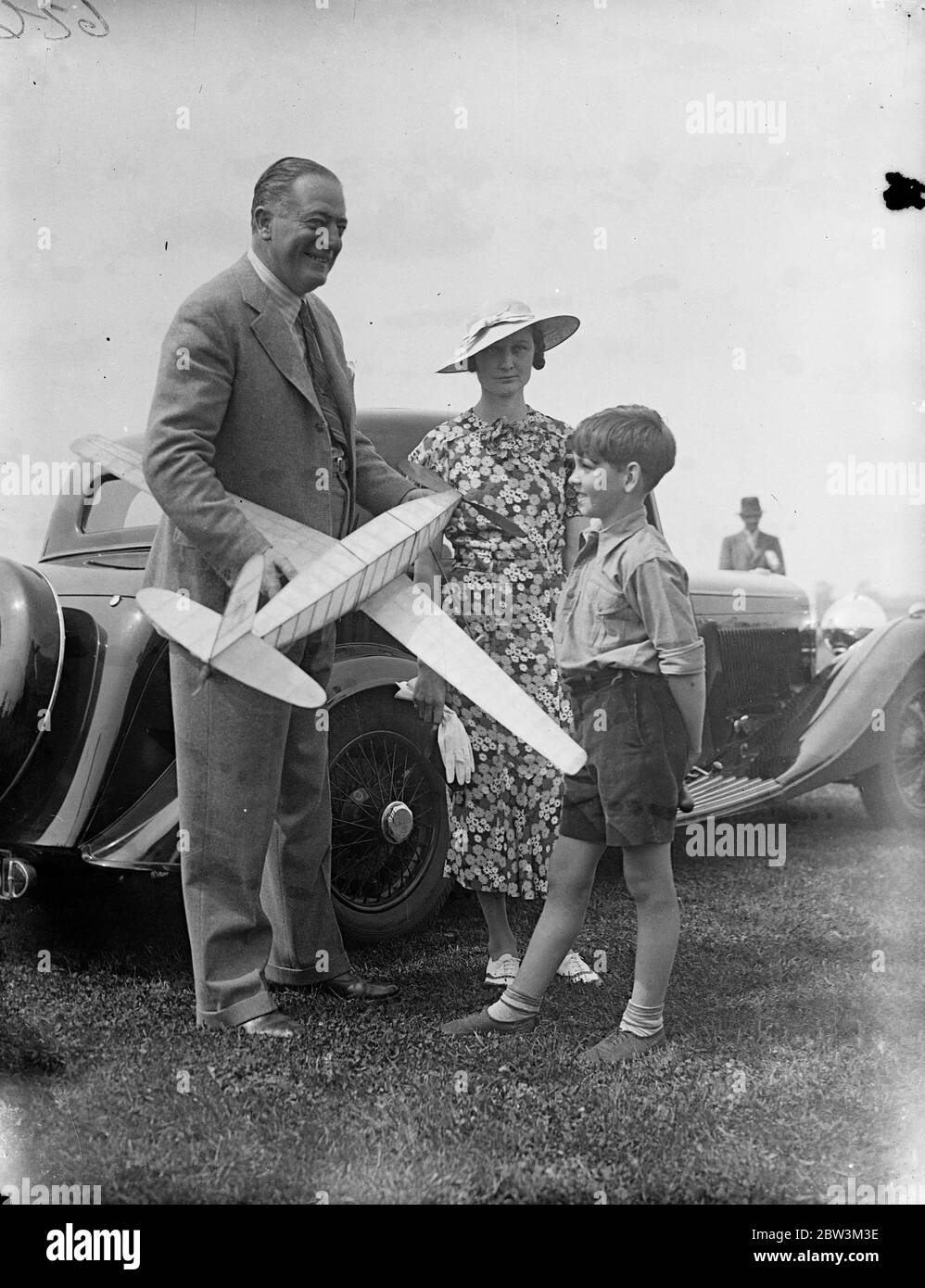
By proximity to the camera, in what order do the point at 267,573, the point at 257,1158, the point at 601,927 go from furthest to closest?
the point at 601,927
the point at 267,573
the point at 257,1158

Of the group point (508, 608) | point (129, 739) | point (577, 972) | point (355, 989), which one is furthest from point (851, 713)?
point (129, 739)

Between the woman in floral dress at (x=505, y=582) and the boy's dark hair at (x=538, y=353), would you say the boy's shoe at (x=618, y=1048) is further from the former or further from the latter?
the boy's dark hair at (x=538, y=353)

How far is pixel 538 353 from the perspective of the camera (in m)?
3.15

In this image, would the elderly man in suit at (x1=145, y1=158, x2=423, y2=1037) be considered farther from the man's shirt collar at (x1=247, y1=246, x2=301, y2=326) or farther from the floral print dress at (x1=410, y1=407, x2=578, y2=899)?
the floral print dress at (x1=410, y1=407, x2=578, y2=899)

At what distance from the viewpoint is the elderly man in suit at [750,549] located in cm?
333

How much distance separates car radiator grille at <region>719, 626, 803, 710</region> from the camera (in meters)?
4.84

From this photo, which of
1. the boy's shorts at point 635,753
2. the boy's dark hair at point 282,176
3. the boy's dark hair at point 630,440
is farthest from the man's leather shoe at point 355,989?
the boy's dark hair at point 282,176

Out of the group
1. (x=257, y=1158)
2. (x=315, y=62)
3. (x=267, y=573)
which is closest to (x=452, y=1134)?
(x=257, y=1158)

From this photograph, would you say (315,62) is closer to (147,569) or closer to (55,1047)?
(147,569)

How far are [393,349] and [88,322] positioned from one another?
2.53 feet

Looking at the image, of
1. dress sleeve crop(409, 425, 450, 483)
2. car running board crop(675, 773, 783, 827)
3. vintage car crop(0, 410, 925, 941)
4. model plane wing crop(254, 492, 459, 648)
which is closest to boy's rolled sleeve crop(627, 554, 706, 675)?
model plane wing crop(254, 492, 459, 648)

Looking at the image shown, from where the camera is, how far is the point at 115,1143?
2361 millimetres

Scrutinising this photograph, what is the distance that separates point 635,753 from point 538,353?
115 centimetres

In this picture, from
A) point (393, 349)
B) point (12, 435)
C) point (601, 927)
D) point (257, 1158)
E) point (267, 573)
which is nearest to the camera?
point (257, 1158)
